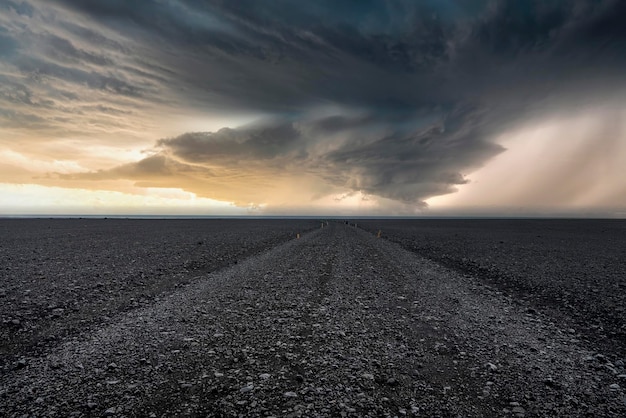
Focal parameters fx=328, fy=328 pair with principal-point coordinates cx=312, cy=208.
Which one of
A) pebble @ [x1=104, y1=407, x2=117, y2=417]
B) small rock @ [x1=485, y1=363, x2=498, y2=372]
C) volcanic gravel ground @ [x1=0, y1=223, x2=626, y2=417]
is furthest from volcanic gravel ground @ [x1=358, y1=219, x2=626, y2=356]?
pebble @ [x1=104, y1=407, x2=117, y2=417]

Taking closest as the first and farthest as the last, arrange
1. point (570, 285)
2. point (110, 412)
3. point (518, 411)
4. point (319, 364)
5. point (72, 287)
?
point (110, 412), point (518, 411), point (319, 364), point (72, 287), point (570, 285)

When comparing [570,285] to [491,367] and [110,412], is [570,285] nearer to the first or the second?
[491,367]

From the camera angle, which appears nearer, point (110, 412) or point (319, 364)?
point (110, 412)

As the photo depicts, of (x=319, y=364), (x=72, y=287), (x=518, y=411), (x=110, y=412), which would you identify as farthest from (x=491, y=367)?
(x=72, y=287)

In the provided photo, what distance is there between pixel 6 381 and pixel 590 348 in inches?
572

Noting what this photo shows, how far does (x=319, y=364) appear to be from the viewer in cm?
766

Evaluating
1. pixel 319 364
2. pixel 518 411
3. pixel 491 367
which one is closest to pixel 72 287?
pixel 319 364

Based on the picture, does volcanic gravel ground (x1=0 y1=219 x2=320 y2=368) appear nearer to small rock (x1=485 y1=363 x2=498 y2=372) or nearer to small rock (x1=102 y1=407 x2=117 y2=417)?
small rock (x1=102 y1=407 x2=117 y2=417)

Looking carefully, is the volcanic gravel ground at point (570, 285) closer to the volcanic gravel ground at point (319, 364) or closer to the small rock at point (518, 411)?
the volcanic gravel ground at point (319, 364)

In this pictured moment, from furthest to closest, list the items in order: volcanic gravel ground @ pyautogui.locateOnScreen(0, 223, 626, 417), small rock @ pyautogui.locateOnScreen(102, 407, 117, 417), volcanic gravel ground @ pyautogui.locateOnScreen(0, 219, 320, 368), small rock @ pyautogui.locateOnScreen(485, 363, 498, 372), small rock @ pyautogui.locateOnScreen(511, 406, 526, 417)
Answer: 1. volcanic gravel ground @ pyautogui.locateOnScreen(0, 219, 320, 368)
2. small rock @ pyautogui.locateOnScreen(485, 363, 498, 372)
3. volcanic gravel ground @ pyautogui.locateOnScreen(0, 223, 626, 417)
4. small rock @ pyautogui.locateOnScreen(511, 406, 526, 417)
5. small rock @ pyautogui.locateOnScreen(102, 407, 117, 417)

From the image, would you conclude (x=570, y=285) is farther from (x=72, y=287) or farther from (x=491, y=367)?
(x=72, y=287)

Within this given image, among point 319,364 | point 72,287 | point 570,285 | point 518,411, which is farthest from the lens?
point 570,285

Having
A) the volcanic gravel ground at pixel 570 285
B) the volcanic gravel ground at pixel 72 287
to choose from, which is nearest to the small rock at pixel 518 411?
the volcanic gravel ground at pixel 570 285

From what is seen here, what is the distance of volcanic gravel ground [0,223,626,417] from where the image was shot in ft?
19.9
